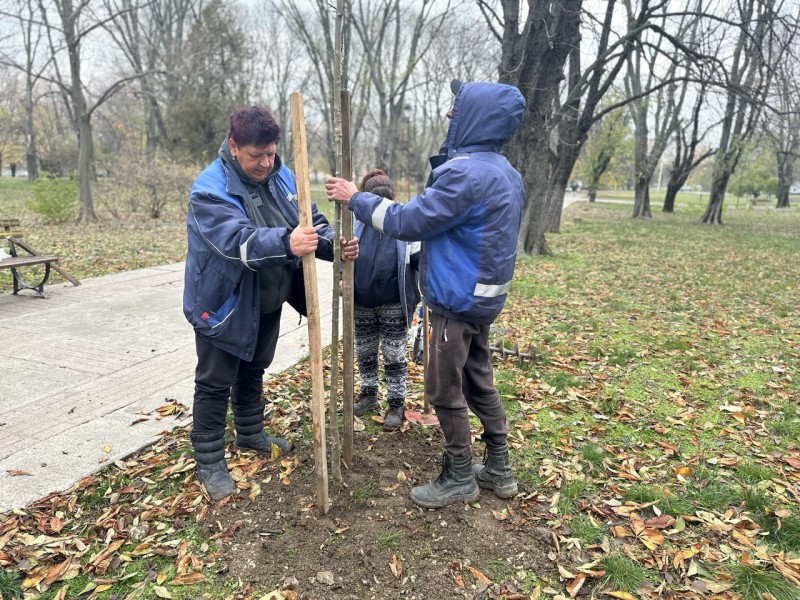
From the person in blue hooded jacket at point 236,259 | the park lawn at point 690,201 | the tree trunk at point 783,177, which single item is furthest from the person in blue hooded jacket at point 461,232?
the tree trunk at point 783,177

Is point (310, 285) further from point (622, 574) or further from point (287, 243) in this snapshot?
point (622, 574)

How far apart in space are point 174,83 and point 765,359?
2617 centimetres

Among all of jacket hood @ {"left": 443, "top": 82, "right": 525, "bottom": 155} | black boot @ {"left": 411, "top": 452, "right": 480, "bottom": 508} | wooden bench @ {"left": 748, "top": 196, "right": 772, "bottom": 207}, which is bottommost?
black boot @ {"left": 411, "top": 452, "right": 480, "bottom": 508}

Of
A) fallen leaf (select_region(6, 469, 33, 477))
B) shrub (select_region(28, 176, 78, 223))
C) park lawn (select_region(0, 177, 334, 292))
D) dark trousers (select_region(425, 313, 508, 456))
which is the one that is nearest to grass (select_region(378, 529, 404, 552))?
dark trousers (select_region(425, 313, 508, 456))

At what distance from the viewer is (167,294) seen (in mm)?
7875

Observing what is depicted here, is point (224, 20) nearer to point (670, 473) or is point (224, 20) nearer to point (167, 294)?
point (167, 294)

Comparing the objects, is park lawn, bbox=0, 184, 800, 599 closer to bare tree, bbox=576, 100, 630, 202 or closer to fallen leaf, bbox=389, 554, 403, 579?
fallen leaf, bbox=389, 554, 403, 579

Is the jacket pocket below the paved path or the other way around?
the other way around

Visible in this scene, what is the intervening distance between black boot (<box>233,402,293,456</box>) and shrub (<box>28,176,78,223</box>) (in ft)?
45.0

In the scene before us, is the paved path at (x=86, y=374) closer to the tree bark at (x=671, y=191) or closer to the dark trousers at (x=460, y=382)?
the dark trousers at (x=460, y=382)

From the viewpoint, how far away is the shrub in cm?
1414

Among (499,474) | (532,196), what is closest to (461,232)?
(499,474)

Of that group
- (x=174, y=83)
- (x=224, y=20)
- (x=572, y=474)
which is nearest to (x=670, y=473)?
(x=572, y=474)

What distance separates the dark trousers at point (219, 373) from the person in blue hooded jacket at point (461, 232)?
1.01 metres
